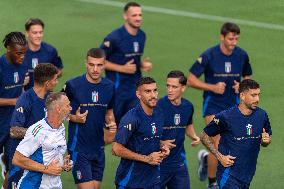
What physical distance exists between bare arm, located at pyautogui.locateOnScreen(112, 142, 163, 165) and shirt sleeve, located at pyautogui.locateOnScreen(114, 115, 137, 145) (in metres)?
0.08

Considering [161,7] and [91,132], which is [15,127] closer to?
[91,132]

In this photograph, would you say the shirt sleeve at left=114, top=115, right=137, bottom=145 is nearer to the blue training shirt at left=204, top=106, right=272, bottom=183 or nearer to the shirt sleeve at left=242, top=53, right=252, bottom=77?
the blue training shirt at left=204, top=106, right=272, bottom=183

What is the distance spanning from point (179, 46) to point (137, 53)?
13.9 feet

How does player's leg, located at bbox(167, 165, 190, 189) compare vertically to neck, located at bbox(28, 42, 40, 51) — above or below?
below

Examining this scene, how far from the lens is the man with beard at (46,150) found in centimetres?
1155

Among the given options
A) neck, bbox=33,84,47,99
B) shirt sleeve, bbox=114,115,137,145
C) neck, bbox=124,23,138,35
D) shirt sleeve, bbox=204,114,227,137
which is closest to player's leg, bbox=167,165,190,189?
shirt sleeve, bbox=204,114,227,137

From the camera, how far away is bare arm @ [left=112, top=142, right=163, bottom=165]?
12.7 meters

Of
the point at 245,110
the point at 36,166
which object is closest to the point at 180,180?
the point at 245,110

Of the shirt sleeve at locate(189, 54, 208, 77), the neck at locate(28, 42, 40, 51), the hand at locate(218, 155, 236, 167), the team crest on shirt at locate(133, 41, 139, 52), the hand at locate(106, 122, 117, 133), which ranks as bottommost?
the hand at locate(218, 155, 236, 167)

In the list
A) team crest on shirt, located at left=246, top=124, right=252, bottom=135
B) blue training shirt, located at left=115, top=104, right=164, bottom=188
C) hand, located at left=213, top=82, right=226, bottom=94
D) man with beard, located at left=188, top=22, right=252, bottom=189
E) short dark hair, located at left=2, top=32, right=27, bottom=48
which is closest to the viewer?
blue training shirt, located at left=115, top=104, right=164, bottom=188

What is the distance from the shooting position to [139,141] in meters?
12.9

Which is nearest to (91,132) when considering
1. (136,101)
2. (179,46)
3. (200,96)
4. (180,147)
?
(180,147)

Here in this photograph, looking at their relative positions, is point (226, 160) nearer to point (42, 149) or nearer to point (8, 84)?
point (42, 149)

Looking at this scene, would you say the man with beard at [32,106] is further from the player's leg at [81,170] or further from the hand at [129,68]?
the hand at [129,68]
